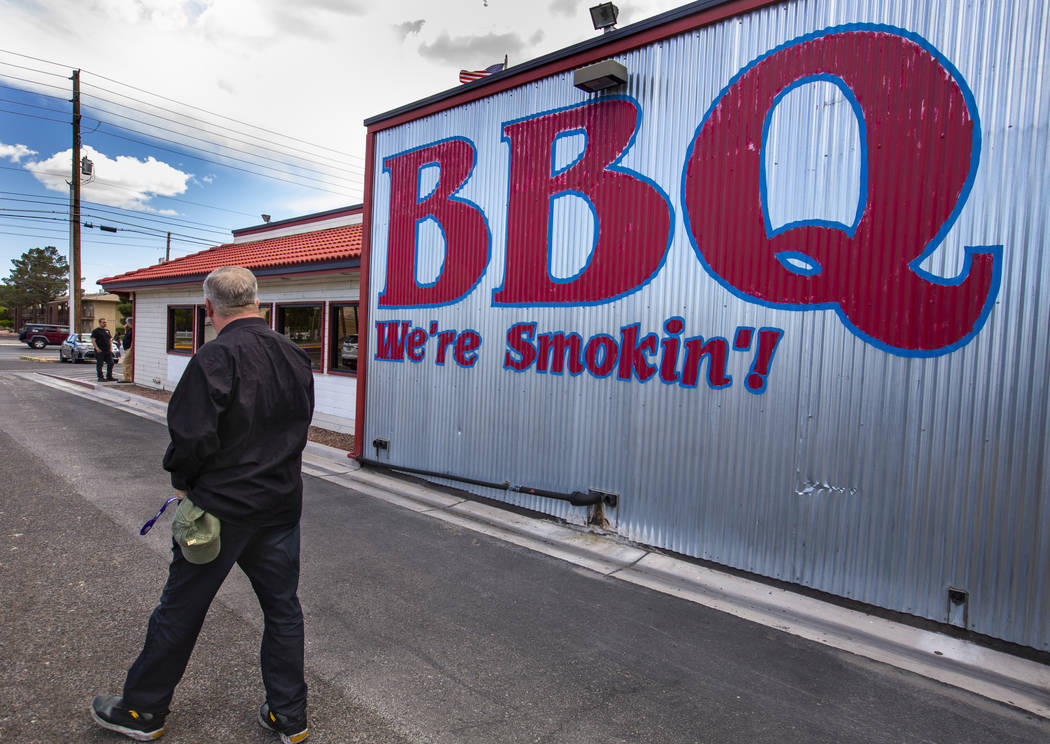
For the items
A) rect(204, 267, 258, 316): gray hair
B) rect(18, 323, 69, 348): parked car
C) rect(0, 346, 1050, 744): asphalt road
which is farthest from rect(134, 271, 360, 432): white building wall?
rect(18, 323, 69, 348): parked car

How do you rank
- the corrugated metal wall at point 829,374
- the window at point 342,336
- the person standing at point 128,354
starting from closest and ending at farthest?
the corrugated metal wall at point 829,374 < the window at point 342,336 < the person standing at point 128,354

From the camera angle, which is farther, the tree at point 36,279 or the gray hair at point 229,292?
the tree at point 36,279

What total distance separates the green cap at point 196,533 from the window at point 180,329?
1438 cm

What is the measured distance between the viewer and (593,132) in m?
5.66

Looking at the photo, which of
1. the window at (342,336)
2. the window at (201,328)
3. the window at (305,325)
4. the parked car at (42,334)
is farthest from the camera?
the parked car at (42,334)

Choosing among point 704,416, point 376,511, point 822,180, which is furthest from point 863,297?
point 376,511

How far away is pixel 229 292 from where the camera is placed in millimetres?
2619

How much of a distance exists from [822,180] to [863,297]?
91cm

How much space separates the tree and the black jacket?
85.1 m

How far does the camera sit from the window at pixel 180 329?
15102 mm

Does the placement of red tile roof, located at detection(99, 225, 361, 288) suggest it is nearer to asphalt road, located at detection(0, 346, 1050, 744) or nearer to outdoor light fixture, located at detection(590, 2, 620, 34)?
outdoor light fixture, located at detection(590, 2, 620, 34)

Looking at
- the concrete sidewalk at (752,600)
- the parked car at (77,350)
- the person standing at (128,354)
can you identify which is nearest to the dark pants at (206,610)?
the concrete sidewalk at (752,600)

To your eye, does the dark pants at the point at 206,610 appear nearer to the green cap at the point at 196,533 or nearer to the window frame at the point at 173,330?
the green cap at the point at 196,533

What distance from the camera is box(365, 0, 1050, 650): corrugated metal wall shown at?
3625 millimetres
